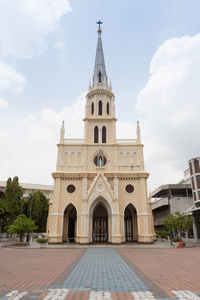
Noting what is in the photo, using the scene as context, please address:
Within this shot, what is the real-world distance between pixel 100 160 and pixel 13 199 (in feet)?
62.4

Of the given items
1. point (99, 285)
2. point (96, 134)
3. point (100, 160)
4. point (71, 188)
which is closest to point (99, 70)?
point (96, 134)

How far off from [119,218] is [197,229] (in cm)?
1382

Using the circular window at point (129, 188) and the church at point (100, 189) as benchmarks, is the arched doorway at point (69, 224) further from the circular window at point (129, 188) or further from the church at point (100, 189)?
the circular window at point (129, 188)

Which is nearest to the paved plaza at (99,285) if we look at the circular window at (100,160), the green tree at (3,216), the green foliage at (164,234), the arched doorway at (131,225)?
the circular window at (100,160)

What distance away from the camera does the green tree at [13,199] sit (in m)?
37.3

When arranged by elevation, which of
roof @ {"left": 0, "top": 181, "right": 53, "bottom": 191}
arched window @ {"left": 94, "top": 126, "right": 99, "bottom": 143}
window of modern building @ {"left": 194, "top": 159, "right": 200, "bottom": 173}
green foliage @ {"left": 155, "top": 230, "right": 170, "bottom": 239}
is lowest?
green foliage @ {"left": 155, "top": 230, "right": 170, "bottom": 239}

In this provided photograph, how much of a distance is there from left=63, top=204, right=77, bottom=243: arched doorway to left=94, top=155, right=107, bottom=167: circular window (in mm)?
7273

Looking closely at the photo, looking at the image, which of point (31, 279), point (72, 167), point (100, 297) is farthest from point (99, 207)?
point (100, 297)

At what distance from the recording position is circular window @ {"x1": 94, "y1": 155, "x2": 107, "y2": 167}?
31.3 m

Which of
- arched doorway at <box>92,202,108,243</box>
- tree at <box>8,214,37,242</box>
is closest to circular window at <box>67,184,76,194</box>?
arched doorway at <box>92,202,108,243</box>

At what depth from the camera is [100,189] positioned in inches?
1113

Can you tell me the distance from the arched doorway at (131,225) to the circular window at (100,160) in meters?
7.60

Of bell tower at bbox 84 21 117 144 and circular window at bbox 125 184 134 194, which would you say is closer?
circular window at bbox 125 184 134 194

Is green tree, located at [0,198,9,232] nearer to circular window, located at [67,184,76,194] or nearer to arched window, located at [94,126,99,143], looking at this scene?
circular window, located at [67,184,76,194]
